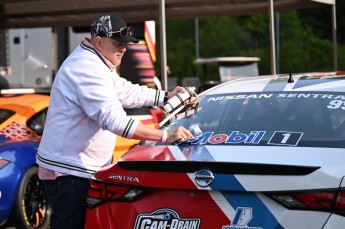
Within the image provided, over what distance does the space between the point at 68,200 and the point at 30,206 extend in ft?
10.0

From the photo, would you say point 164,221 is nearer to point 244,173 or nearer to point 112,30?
point 244,173

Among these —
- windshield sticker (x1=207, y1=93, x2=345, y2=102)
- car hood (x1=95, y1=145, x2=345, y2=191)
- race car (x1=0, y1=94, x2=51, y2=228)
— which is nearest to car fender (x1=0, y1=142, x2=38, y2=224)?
race car (x1=0, y1=94, x2=51, y2=228)

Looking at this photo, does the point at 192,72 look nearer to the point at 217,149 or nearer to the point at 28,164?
the point at 28,164

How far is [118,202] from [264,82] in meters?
1.45

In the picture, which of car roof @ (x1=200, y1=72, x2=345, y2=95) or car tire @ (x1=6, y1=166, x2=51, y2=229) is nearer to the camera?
car roof @ (x1=200, y1=72, x2=345, y2=95)

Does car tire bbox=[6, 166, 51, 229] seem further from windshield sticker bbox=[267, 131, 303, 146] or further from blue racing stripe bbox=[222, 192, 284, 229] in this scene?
blue racing stripe bbox=[222, 192, 284, 229]

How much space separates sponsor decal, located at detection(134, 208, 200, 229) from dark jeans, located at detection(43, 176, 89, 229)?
1.83 ft

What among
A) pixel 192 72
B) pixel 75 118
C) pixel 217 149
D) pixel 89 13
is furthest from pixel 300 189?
pixel 192 72

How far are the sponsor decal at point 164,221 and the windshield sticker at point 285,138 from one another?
0.57 m

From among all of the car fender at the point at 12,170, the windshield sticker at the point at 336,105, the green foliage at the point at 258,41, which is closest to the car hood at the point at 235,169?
the windshield sticker at the point at 336,105

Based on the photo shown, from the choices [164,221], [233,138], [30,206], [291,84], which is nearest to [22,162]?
[30,206]

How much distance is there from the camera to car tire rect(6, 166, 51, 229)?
6.88 metres

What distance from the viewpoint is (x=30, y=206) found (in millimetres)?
7105

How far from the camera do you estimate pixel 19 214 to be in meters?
6.88
